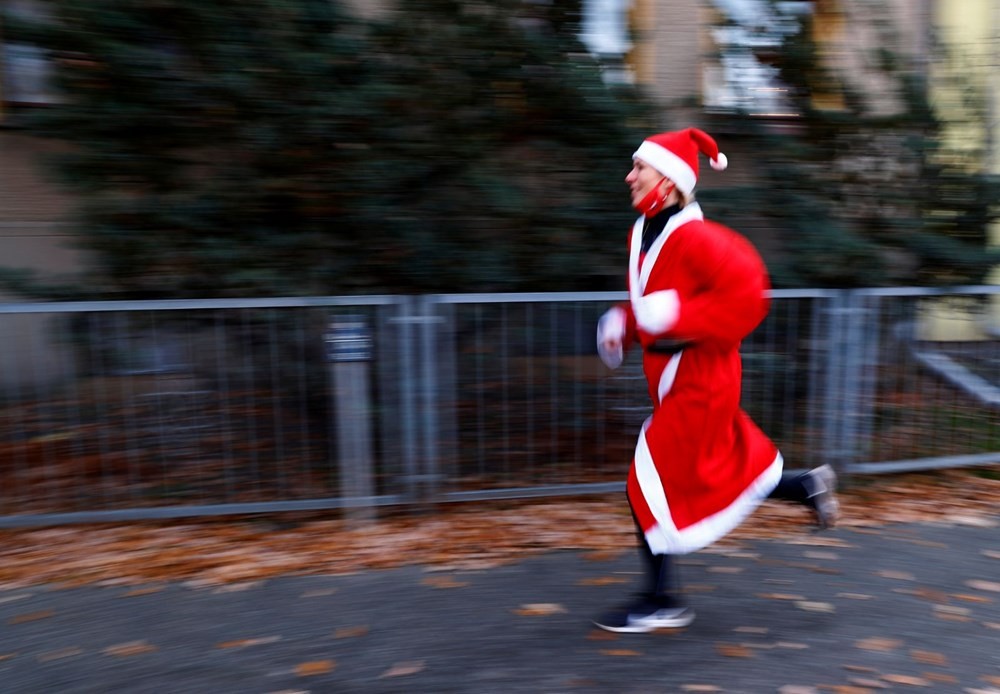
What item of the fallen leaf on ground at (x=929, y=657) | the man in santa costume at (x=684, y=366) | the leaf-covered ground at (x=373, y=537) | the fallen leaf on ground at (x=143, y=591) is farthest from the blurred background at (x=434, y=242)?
the fallen leaf on ground at (x=929, y=657)

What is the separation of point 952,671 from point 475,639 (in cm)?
175

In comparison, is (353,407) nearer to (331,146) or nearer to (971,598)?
(331,146)

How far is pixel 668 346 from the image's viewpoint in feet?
10.6

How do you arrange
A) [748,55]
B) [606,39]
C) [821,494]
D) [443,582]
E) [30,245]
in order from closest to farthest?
[821,494] < [443,582] < [606,39] < [748,55] < [30,245]

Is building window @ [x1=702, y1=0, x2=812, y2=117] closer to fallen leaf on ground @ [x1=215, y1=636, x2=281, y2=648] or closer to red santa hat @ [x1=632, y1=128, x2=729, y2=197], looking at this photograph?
red santa hat @ [x1=632, y1=128, x2=729, y2=197]

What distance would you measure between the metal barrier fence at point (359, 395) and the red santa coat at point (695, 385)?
124 centimetres

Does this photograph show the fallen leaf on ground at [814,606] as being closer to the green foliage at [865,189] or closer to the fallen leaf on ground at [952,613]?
the fallen leaf on ground at [952,613]

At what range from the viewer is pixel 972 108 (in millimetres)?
5809

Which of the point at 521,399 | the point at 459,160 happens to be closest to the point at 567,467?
the point at 521,399

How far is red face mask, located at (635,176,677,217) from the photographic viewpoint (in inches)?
125

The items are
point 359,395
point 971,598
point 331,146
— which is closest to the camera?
point 971,598

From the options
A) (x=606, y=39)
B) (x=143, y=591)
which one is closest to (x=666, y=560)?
(x=143, y=591)

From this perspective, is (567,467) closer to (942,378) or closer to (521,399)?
(521,399)

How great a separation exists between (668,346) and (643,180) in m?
0.62
